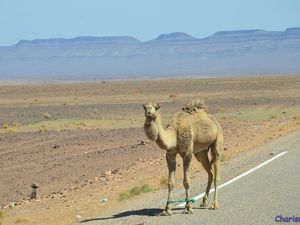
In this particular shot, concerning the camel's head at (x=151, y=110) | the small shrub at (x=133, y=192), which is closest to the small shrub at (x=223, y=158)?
the small shrub at (x=133, y=192)

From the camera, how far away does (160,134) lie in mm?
10500

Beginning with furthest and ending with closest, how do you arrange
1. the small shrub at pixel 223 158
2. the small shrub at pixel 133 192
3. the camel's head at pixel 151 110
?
1. the small shrub at pixel 223 158
2. the small shrub at pixel 133 192
3. the camel's head at pixel 151 110

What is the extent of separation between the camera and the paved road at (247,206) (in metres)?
10.7

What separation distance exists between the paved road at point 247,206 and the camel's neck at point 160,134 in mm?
1186

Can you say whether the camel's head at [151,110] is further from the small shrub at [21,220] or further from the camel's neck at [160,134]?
the small shrub at [21,220]

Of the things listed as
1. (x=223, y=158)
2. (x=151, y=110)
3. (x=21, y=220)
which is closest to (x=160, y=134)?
(x=151, y=110)

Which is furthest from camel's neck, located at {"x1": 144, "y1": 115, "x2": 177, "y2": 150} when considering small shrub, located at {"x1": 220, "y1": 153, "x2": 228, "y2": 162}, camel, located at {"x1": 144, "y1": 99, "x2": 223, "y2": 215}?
small shrub, located at {"x1": 220, "y1": 153, "x2": 228, "y2": 162}

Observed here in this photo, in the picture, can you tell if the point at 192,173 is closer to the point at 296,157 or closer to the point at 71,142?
the point at 296,157

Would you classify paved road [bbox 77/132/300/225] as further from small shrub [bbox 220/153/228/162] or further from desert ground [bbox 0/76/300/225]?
small shrub [bbox 220/153/228/162]

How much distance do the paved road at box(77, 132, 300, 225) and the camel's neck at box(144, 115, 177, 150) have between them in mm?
1186

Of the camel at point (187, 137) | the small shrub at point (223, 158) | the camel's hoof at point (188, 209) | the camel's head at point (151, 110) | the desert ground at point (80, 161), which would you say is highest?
the camel's head at point (151, 110)

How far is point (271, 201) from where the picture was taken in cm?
1202

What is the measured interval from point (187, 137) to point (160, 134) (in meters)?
0.77

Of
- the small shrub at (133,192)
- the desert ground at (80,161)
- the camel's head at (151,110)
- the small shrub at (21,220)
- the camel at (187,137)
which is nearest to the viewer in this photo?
the camel's head at (151,110)
